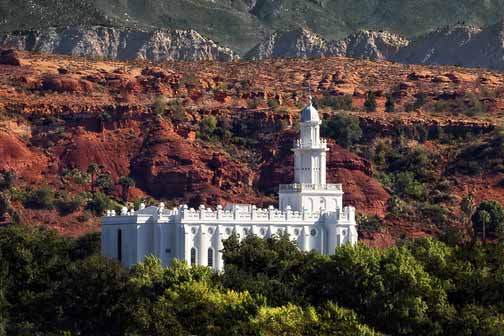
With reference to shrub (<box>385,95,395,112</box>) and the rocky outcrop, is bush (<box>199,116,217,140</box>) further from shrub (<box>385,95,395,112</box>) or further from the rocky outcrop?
the rocky outcrop

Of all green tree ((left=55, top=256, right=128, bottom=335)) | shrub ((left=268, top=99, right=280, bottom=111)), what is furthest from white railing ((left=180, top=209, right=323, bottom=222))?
shrub ((left=268, top=99, right=280, bottom=111))

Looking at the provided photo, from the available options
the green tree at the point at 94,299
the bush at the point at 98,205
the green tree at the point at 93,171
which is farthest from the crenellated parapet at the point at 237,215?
the green tree at the point at 93,171

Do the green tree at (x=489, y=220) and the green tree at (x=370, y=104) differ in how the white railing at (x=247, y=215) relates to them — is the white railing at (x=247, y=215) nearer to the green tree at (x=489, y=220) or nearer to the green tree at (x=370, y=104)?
the green tree at (x=489, y=220)

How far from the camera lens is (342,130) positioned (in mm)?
169125

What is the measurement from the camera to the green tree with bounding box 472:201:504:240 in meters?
145

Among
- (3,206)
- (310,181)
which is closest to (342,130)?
(3,206)

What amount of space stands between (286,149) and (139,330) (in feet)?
205

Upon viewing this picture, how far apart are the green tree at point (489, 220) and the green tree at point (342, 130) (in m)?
20.1

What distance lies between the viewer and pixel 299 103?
180750 mm

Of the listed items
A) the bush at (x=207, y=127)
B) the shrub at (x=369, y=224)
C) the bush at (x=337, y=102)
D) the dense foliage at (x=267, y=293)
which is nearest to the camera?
the dense foliage at (x=267, y=293)

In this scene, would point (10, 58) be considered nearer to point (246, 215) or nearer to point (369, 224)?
point (369, 224)

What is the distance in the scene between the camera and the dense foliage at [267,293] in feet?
341

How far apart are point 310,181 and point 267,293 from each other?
24.4m

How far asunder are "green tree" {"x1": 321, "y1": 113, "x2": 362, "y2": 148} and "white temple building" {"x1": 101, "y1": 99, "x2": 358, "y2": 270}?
34557 mm
